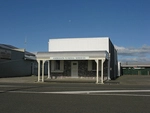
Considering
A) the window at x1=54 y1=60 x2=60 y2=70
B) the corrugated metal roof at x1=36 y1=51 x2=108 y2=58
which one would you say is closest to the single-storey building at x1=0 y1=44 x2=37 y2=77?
the window at x1=54 y1=60 x2=60 y2=70

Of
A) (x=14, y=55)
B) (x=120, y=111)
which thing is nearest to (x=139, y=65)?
(x=14, y=55)

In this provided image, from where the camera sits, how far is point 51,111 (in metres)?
9.40

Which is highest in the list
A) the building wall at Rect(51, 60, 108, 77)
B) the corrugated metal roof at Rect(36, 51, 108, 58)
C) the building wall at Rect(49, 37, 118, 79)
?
the building wall at Rect(49, 37, 118, 79)

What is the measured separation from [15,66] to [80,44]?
14.3m

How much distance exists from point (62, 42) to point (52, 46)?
1459mm

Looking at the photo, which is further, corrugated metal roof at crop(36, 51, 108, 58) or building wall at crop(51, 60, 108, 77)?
building wall at crop(51, 60, 108, 77)

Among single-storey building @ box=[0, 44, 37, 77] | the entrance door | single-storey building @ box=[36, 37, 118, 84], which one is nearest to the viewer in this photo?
single-storey building @ box=[36, 37, 118, 84]

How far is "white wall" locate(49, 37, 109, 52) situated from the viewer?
33781 millimetres

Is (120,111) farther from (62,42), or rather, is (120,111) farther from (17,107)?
(62,42)

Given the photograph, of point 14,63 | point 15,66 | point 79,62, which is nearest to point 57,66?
point 79,62

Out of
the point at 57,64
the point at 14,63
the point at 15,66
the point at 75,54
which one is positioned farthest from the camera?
the point at 15,66

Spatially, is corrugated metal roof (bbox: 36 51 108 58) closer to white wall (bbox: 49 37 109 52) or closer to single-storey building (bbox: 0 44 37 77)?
white wall (bbox: 49 37 109 52)

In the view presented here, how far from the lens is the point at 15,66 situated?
4338cm

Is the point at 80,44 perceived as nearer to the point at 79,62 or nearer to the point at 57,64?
the point at 79,62
